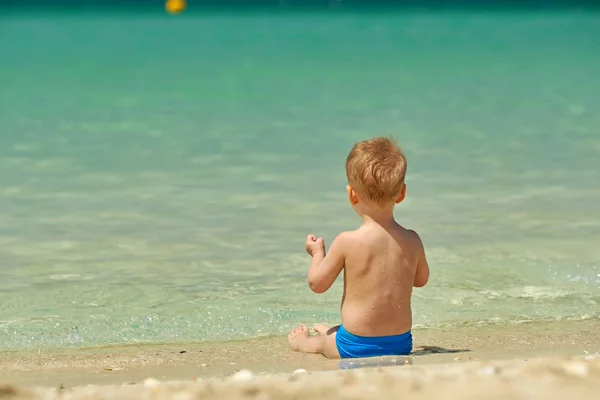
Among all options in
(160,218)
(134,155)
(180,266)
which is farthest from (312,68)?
(180,266)

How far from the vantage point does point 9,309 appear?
13.3ft

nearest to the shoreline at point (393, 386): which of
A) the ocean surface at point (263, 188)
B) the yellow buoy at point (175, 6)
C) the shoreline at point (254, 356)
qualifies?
the shoreline at point (254, 356)

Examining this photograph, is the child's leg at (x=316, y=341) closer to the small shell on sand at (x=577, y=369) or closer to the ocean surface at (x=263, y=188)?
the ocean surface at (x=263, y=188)

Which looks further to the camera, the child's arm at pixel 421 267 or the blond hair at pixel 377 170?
the child's arm at pixel 421 267

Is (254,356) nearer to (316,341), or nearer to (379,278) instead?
(316,341)

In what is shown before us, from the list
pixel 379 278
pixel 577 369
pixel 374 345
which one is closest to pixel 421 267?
pixel 379 278

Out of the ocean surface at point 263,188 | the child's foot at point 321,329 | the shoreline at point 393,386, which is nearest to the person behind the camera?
the shoreline at point 393,386

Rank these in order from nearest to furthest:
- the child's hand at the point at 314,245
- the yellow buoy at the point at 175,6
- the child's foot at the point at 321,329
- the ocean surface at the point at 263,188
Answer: the child's hand at the point at 314,245 → the child's foot at the point at 321,329 → the ocean surface at the point at 263,188 → the yellow buoy at the point at 175,6

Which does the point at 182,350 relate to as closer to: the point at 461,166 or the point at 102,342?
the point at 102,342

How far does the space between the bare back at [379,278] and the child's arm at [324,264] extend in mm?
28

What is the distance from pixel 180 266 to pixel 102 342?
1.05m

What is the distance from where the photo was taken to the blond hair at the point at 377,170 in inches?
118

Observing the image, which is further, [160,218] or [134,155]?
[134,155]

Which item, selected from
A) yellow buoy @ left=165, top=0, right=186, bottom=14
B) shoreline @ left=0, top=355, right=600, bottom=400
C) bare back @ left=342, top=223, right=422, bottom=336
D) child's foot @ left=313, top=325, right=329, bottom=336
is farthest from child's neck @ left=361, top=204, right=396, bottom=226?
yellow buoy @ left=165, top=0, right=186, bottom=14
